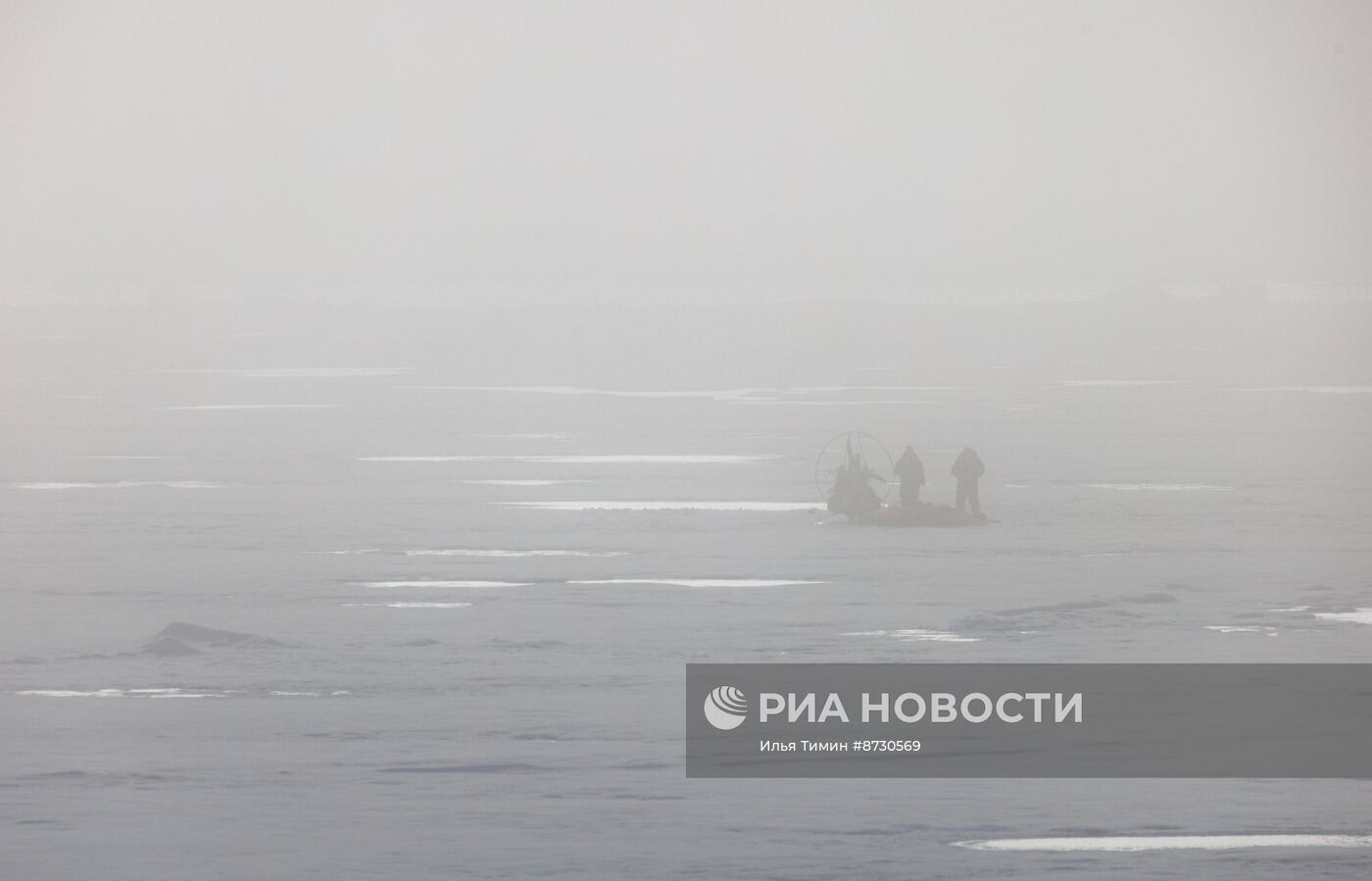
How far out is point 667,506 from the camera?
96.5ft

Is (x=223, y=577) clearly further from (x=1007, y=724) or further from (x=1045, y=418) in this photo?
(x=1045, y=418)

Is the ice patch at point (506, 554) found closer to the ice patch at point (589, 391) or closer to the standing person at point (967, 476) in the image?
the standing person at point (967, 476)

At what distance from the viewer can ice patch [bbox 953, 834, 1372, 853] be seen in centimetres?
989

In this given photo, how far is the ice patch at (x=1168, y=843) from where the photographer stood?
989 cm

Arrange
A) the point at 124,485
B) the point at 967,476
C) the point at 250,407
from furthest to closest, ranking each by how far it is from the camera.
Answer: the point at 250,407, the point at 124,485, the point at 967,476

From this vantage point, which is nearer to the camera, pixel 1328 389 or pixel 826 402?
pixel 826 402

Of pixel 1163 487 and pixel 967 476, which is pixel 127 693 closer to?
pixel 967 476

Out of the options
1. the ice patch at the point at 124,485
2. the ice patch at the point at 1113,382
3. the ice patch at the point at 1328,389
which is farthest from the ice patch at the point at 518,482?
the ice patch at the point at 1328,389

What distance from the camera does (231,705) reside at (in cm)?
1317

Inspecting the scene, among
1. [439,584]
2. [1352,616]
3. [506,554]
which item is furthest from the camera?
[506,554]

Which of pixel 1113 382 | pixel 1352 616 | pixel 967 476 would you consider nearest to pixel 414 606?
pixel 1352 616

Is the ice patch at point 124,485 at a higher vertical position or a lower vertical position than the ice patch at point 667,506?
higher

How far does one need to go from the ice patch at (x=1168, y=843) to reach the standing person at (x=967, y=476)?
14584mm

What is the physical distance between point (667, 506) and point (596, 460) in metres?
9.77
